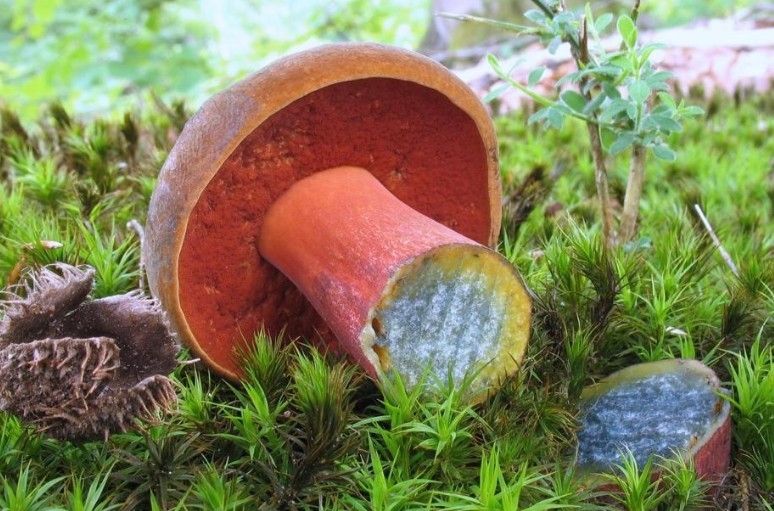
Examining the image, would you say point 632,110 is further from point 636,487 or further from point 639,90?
point 636,487

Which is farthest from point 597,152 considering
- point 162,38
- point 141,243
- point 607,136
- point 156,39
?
point 162,38

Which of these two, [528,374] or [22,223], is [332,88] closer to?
[528,374]

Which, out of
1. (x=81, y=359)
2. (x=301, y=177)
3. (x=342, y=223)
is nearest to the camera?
(x=81, y=359)

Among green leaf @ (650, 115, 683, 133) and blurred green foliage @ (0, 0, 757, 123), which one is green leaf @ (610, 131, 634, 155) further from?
blurred green foliage @ (0, 0, 757, 123)

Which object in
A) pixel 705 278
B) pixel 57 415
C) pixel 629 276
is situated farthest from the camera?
pixel 705 278

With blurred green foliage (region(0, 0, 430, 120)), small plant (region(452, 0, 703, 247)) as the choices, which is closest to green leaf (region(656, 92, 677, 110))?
small plant (region(452, 0, 703, 247))

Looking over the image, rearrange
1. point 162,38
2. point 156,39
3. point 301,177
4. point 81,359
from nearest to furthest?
point 81,359 < point 301,177 < point 156,39 < point 162,38

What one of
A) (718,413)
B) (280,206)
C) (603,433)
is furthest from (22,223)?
(718,413)
